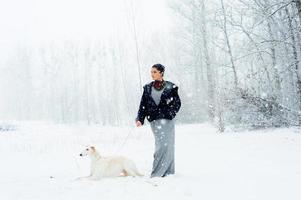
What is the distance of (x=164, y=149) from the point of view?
714 cm

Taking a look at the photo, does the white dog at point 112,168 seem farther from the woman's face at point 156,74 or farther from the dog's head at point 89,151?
the woman's face at point 156,74

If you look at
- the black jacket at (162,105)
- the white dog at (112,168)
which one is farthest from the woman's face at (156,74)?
the white dog at (112,168)

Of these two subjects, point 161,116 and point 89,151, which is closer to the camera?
point 161,116

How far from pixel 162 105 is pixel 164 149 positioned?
75cm

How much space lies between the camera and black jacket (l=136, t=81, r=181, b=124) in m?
7.19

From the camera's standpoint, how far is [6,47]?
106 meters

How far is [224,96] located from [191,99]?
13.0 meters

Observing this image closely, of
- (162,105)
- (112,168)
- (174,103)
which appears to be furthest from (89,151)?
(174,103)

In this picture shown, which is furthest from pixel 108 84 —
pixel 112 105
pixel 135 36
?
pixel 135 36

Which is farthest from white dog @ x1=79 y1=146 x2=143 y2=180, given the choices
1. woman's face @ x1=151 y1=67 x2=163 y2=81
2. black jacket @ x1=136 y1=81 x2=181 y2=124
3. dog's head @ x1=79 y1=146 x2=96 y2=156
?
woman's face @ x1=151 y1=67 x2=163 y2=81

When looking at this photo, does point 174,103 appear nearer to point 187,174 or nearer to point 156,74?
point 156,74

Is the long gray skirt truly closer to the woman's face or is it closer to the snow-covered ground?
the snow-covered ground

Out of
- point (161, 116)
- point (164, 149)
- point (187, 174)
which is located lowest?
point (187, 174)

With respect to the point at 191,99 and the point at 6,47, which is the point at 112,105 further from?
the point at 6,47
